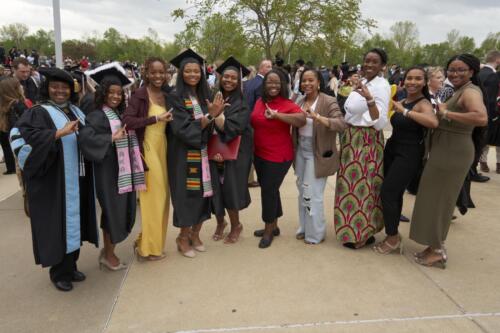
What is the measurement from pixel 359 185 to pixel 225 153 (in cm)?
134

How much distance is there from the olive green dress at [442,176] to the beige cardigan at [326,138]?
0.82m

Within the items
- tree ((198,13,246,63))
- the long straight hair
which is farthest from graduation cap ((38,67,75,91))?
tree ((198,13,246,63))

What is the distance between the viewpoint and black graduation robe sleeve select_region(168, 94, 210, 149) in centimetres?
352

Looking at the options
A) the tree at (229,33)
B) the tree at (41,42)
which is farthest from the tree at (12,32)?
the tree at (229,33)

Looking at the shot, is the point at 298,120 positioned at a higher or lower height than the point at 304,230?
higher

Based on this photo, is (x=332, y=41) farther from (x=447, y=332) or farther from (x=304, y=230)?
(x=447, y=332)

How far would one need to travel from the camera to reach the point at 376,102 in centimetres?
359

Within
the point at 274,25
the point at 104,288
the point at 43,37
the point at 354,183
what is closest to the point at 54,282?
the point at 104,288

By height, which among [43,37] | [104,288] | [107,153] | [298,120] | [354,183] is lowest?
[104,288]

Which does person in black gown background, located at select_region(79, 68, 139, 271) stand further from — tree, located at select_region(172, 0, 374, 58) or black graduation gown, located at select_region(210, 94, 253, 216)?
tree, located at select_region(172, 0, 374, 58)

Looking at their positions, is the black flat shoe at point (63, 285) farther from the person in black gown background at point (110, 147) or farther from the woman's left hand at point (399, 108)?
the woman's left hand at point (399, 108)

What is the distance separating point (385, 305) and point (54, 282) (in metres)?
2.68

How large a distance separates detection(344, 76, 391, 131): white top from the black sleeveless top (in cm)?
11

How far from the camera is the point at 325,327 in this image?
9.02 ft
